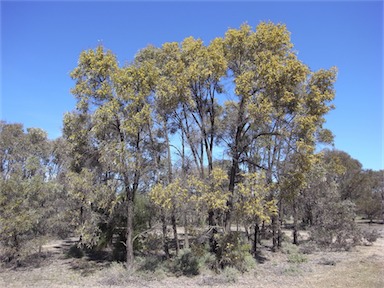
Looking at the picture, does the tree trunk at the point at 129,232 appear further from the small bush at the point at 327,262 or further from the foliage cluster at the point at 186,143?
the small bush at the point at 327,262

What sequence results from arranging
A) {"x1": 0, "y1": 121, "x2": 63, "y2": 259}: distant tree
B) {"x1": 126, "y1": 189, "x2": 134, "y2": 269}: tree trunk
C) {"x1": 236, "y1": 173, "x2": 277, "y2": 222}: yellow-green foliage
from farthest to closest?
{"x1": 0, "y1": 121, "x2": 63, "y2": 259}: distant tree, {"x1": 126, "y1": 189, "x2": 134, "y2": 269}: tree trunk, {"x1": 236, "y1": 173, "x2": 277, "y2": 222}: yellow-green foliage

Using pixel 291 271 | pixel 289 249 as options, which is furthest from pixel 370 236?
pixel 291 271

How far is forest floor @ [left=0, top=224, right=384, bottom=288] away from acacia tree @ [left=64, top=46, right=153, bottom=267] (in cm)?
162

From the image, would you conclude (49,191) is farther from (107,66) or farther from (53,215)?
(107,66)

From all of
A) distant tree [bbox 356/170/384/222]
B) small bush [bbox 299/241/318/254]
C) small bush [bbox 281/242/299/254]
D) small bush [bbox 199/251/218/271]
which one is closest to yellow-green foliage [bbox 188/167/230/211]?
small bush [bbox 199/251/218/271]

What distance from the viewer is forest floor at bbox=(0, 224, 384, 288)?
1189cm

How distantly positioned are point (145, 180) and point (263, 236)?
45.5 feet

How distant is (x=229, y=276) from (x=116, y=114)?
7.86 metres

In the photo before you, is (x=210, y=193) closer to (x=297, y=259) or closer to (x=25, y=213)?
(x=297, y=259)

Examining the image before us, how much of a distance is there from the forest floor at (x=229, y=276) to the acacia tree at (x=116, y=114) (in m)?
1.62

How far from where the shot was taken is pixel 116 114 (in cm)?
1384

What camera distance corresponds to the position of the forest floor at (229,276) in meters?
11.9

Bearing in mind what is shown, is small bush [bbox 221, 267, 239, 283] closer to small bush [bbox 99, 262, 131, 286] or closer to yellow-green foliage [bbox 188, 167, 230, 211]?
yellow-green foliage [bbox 188, 167, 230, 211]

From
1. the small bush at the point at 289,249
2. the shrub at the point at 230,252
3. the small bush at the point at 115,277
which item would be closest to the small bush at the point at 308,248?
the small bush at the point at 289,249
